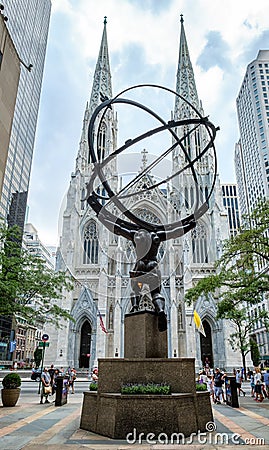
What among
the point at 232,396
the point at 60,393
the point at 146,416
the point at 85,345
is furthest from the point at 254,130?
the point at 146,416

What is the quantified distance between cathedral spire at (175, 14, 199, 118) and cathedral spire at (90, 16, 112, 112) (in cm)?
1265

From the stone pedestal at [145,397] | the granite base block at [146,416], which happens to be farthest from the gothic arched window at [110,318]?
the granite base block at [146,416]

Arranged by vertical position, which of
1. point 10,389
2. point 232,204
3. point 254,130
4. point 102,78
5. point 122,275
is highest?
point 254,130

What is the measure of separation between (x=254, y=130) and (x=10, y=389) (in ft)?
288

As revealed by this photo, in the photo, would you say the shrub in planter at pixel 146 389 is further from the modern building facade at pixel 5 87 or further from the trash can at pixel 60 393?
the trash can at pixel 60 393

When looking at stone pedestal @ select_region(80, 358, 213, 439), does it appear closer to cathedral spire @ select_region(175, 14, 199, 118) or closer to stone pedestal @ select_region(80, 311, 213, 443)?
stone pedestal @ select_region(80, 311, 213, 443)

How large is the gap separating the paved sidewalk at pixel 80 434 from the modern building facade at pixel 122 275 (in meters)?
24.8

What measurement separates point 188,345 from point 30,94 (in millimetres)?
62204

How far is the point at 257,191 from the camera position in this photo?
82.6 meters

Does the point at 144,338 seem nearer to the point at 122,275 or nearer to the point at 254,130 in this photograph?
the point at 122,275

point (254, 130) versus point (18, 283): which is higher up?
point (254, 130)

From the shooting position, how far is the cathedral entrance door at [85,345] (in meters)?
40.1

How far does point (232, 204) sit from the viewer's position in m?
113

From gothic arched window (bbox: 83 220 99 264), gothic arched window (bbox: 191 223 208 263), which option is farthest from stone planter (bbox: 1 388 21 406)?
gothic arched window (bbox: 191 223 208 263)
